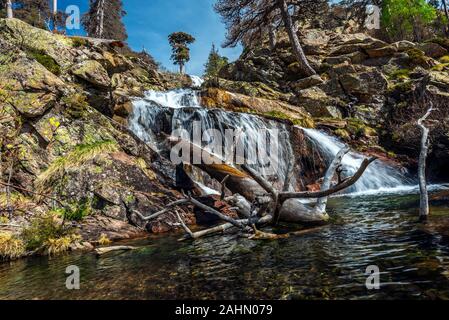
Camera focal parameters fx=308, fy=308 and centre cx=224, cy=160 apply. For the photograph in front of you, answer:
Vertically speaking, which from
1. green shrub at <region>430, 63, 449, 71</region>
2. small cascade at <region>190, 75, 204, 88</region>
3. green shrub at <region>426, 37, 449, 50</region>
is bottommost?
green shrub at <region>430, 63, 449, 71</region>

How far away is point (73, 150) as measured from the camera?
12.2 meters

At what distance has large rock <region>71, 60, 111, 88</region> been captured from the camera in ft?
53.2

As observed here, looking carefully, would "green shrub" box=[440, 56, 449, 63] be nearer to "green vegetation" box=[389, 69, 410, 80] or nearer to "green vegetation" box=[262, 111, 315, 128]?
"green vegetation" box=[389, 69, 410, 80]

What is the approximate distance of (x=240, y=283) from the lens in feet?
15.2

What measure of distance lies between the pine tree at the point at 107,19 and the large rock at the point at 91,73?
21783mm

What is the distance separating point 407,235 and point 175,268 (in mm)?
4633

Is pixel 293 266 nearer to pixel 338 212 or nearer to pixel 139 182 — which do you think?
pixel 338 212

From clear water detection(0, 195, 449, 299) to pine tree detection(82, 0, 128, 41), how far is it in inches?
1392

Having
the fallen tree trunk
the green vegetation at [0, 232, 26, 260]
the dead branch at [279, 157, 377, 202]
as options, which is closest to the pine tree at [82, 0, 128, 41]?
the fallen tree trunk

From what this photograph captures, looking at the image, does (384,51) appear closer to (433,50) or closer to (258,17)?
(433,50)

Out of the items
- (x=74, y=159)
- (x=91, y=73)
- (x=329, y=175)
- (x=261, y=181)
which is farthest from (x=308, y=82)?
(x=261, y=181)

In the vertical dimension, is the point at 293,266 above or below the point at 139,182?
below

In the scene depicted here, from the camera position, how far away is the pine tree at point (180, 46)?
2040 inches

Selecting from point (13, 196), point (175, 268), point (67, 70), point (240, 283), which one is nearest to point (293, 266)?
point (240, 283)
